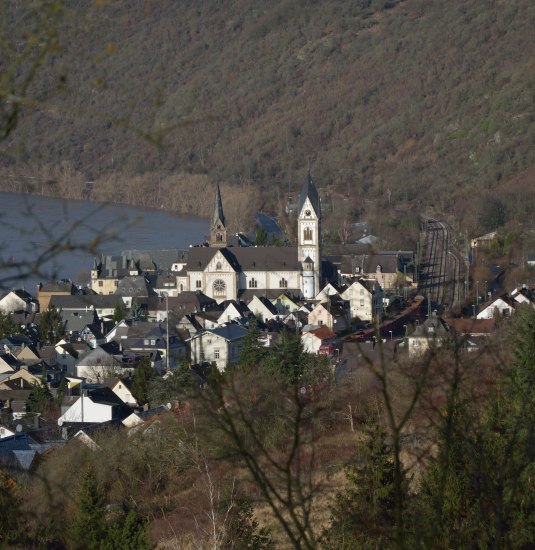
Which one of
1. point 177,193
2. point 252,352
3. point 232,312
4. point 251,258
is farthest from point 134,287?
point 177,193

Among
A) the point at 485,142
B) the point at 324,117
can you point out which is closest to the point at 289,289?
the point at 485,142

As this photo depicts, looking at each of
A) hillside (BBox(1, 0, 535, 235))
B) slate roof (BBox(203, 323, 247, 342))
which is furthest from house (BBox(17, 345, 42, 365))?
hillside (BBox(1, 0, 535, 235))

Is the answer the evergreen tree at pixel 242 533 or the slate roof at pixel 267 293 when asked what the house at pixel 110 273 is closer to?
the slate roof at pixel 267 293

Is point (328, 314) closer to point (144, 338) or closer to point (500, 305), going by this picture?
point (500, 305)

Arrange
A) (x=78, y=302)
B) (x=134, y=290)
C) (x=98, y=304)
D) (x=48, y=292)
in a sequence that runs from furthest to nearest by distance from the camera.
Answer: (x=134, y=290) < (x=48, y=292) < (x=78, y=302) < (x=98, y=304)

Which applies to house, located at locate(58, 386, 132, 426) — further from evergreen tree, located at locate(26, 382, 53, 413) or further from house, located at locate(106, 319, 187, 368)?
house, located at locate(106, 319, 187, 368)

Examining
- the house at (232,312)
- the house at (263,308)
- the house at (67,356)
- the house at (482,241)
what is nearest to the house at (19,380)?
the house at (67,356)

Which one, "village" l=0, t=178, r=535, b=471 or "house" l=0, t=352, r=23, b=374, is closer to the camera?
"village" l=0, t=178, r=535, b=471
